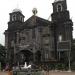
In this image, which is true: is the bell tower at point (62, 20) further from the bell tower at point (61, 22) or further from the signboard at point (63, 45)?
the signboard at point (63, 45)

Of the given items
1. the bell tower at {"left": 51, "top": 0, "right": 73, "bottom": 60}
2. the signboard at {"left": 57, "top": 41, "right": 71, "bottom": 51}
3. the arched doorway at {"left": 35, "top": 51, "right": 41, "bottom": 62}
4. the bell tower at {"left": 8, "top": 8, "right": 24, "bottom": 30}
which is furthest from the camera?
the bell tower at {"left": 8, "top": 8, "right": 24, "bottom": 30}

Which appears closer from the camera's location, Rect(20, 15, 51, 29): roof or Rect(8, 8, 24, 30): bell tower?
Rect(20, 15, 51, 29): roof

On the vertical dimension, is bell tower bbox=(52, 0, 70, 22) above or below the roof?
above

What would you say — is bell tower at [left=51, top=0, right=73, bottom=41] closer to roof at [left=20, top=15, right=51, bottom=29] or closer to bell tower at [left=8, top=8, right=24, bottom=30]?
roof at [left=20, top=15, right=51, bottom=29]

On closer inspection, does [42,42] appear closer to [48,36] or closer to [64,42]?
[48,36]

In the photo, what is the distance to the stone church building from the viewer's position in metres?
45.6

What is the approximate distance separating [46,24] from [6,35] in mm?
11204

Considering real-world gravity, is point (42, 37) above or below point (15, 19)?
below

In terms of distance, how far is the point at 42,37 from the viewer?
47625 mm

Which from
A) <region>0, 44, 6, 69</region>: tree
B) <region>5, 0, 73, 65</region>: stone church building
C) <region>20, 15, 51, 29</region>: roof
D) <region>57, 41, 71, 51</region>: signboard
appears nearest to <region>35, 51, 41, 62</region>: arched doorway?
<region>5, 0, 73, 65</region>: stone church building

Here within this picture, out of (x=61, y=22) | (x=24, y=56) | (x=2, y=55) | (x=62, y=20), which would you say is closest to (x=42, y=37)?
(x=61, y=22)

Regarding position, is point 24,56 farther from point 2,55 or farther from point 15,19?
point 15,19

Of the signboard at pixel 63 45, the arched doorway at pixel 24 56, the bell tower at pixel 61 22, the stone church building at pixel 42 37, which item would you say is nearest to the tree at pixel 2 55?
the stone church building at pixel 42 37

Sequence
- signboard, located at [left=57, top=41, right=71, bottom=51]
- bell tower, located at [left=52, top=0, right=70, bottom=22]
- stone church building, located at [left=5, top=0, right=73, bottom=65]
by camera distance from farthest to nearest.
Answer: bell tower, located at [left=52, top=0, right=70, bottom=22], stone church building, located at [left=5, top=0, right=73, bottom=65], signboard, located at [left=57, top=41, right=71, bottom=51]
